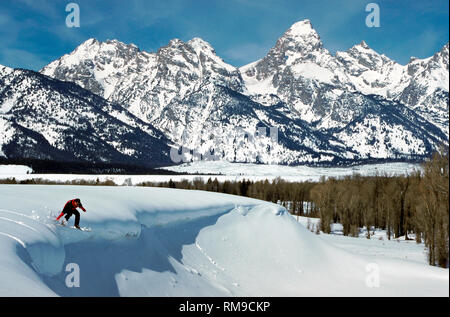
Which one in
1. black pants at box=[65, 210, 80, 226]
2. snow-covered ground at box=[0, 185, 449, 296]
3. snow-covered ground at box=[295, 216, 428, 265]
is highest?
black pants at box=[65, 210, 80, 226]

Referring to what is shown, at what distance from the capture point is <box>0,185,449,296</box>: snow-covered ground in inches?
503

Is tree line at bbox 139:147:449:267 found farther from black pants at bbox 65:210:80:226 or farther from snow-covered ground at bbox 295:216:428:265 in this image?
black pants at bbox 65:210:80:226

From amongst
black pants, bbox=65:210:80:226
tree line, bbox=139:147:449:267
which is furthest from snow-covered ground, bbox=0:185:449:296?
tree line, bbox=139:147:449:267

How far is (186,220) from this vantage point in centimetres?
2544

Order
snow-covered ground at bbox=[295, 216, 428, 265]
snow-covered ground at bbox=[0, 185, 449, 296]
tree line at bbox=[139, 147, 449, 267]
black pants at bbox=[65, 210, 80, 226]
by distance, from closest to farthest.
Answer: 1. snow-covered ground at bbox=[0, 185, 449, 296]
2. black pants at bbox=[65, 210, 80, 226]
3. tree line at bbox=[139, 147, 449, 267]
4. snow-covered ground at bbox=[295, 216, 428, 265]

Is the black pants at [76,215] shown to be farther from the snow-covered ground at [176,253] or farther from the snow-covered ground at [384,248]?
the snow-covered ground at [384,248]

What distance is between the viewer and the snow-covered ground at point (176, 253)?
12.8 m

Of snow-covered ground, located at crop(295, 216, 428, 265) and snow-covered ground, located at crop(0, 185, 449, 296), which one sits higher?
snow-covered ground, located at crop(0, 185, 449, 296)

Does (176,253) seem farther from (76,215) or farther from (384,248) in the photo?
(384,248)

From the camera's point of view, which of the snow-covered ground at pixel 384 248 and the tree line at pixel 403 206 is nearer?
the tree line at pixel 403 206

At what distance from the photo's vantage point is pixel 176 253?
21.9m

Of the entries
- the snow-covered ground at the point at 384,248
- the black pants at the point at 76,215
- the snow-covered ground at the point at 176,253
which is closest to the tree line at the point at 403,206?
the snow-covered ground at the point at 384,248
